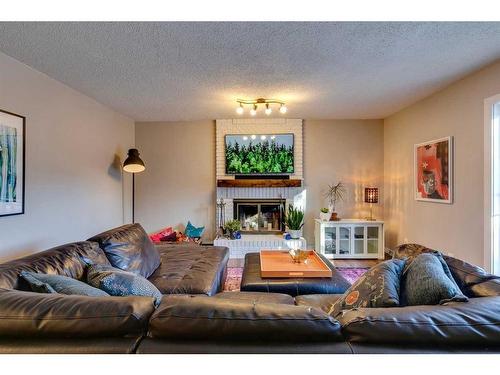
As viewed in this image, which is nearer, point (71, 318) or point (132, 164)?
point (71, 318)

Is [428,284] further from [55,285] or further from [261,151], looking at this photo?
[261,151]

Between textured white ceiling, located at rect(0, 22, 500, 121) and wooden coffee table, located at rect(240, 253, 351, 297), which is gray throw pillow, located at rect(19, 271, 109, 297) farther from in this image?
textured white ceiling, located at rect(0, 22, 500, 121)

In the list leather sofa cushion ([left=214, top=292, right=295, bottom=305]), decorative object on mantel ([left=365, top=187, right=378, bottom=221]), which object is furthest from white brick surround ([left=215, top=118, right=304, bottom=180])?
leather sofa cushion ([left=214, top=292, right=295, bottom=305])

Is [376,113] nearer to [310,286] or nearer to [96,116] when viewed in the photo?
[310,286]

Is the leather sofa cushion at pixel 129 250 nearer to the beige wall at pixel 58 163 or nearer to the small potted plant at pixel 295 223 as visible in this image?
the beige wall at pixel 58 163

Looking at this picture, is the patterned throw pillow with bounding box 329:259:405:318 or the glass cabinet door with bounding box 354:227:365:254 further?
the glass cabinet door with bounding box 354:227:365:254

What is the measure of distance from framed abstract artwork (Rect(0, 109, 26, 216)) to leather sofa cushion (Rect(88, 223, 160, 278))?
0.87 m

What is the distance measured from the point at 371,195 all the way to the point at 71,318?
4.52 m

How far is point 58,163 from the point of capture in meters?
3.03

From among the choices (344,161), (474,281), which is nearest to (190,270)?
(474,281)

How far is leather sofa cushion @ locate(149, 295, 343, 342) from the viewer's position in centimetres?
89

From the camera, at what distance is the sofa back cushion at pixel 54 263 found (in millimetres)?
1343

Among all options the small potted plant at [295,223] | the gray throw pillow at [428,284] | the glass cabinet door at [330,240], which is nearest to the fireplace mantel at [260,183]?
the small potted plant at [295,223]

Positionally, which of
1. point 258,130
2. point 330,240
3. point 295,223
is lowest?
point 330,240
